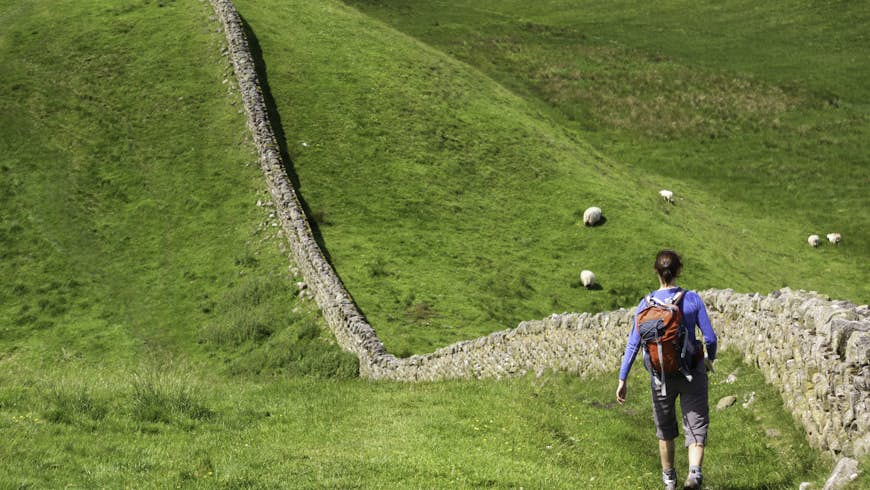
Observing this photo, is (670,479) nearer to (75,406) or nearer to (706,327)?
(706,327)

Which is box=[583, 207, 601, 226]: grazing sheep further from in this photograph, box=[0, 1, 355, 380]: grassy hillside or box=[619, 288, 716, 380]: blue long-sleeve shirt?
box=[619, 288, 716, 380]: blue long-sleeve shirt

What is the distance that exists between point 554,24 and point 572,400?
96268 millimetres

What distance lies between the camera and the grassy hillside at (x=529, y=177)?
4162 cm

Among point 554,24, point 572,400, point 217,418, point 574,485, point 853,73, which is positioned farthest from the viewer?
point 554,24

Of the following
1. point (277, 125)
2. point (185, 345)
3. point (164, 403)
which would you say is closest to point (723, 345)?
point (164, 403)

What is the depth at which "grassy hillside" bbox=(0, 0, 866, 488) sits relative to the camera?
528 inches

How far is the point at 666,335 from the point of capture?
1141 centimetres

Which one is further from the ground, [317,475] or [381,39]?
[317,475]

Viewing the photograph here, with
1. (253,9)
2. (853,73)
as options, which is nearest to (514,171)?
(253,9)

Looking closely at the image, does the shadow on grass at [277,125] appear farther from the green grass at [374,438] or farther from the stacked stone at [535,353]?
the green grass at [374,438]

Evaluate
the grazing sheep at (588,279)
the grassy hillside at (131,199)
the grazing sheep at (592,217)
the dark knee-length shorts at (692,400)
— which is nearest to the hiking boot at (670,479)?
the dark knee-length shorts at (692,400)

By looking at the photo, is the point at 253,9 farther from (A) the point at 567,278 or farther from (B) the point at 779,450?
(B) the point at 779,450

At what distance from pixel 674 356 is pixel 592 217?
37.6 m

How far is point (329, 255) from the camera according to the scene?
4153 cm
